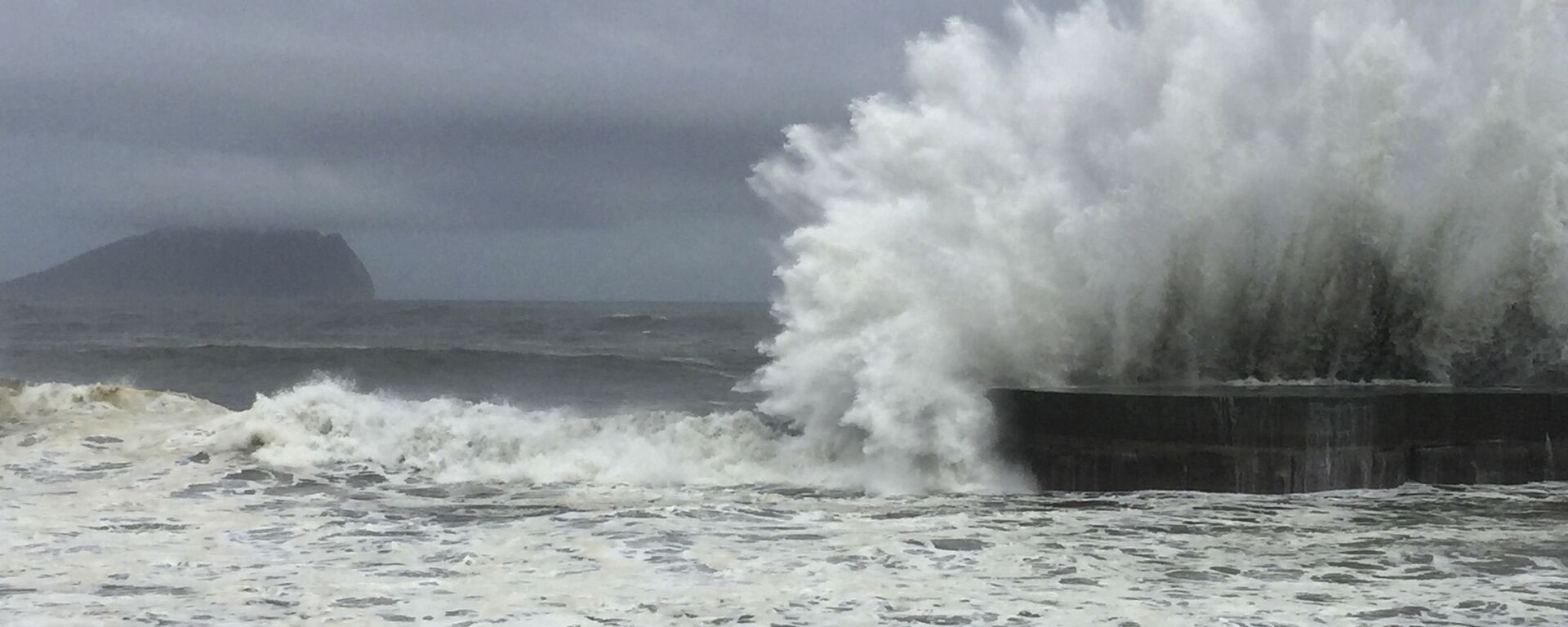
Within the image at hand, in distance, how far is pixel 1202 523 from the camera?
7809 mm

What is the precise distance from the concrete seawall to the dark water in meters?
10.5

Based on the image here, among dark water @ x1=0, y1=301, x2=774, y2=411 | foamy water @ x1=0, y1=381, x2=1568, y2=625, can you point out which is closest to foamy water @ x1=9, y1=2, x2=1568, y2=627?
foamy water @ x1=0, y1=381, x2=1568, y2=625

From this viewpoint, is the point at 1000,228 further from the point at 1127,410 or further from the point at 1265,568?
the point at 1265,568

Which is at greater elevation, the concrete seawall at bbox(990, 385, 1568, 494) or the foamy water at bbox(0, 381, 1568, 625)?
the concrete seawall at bbox(990, 385, 1568, 494)

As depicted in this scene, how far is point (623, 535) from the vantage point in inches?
299

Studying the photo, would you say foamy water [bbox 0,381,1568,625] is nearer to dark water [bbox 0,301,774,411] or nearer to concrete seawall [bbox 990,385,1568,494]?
concrete seawall [bbox 990,385,1568,494]

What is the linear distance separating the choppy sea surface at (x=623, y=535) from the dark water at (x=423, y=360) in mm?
8116

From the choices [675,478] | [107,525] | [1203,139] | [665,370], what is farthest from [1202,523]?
[665,370]

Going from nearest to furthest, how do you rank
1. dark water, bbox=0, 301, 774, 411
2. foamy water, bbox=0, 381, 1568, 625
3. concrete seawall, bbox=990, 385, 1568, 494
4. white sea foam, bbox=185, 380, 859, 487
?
foamy water, bbox=0, 381, 1568, 625
concrete seawall, bbox=990, 385, 1568, 494
white sea foam, bbox=185, 380, 859, 487
dark water, bbox=0, 301, 774, 411

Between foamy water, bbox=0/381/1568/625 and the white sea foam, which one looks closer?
foamy water, bbox=0/381/1568/625

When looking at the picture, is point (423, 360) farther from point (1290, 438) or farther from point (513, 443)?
point (1290, 438)

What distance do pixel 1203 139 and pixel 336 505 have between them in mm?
8016

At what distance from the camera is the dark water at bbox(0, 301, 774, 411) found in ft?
75.0

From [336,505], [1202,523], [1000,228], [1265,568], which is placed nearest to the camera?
[1265,568]
